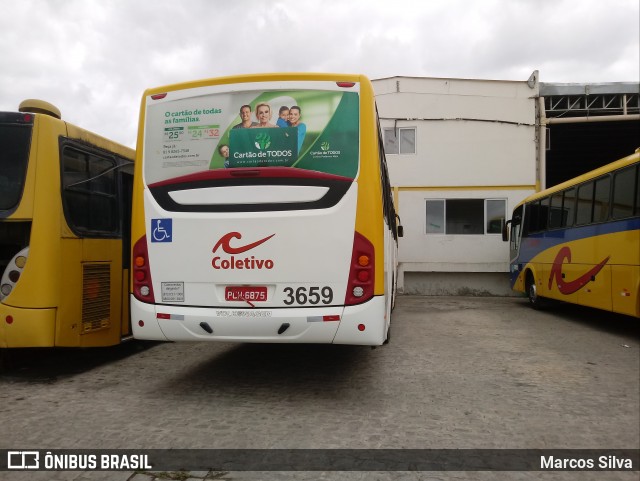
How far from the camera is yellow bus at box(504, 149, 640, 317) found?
844 cm

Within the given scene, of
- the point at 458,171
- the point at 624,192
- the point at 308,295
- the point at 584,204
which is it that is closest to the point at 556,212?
the point at 584,204

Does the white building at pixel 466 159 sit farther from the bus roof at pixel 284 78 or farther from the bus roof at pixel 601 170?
the bus roof at pixel 284 78

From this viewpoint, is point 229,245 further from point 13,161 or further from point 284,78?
point 13,161

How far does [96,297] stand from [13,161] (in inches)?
69.2

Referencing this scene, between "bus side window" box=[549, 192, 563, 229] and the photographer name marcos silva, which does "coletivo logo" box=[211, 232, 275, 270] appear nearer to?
the photographer name marcos silva

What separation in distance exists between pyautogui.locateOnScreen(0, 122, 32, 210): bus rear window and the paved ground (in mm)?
2002

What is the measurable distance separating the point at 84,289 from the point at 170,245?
1.68 m

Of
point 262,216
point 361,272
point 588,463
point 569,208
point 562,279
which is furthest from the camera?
point 562,279

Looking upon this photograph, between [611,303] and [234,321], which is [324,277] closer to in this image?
[234,321]

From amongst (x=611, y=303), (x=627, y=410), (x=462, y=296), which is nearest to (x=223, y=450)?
(x=627, y=410)

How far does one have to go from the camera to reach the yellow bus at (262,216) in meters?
4.63

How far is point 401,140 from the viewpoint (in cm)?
1795

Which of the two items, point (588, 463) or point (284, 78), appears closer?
point (588, 463)

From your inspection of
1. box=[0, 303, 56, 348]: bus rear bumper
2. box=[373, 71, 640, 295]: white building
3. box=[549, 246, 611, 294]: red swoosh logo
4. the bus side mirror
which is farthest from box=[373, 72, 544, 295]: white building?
box=[0, 303, 56, 348]: bus rear bumper
